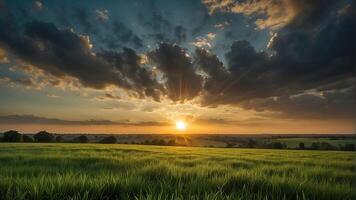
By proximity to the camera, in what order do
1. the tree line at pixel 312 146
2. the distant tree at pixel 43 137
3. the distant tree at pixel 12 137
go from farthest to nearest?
1. the distant tree at pixel 43 137
2. the distant tree at pixel 12 137
3. the tree line at pixel 312 146

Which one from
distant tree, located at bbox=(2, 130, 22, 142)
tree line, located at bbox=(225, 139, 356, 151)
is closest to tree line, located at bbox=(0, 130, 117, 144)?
distant tree, located at bbox=(2, 130, 22, 142)

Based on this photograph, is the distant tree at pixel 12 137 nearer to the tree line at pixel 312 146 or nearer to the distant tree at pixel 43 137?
the distant tree at pixel 43 137

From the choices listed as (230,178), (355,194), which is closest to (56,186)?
(230,178)

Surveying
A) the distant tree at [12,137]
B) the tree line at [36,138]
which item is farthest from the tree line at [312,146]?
the distant tree at [12,137]

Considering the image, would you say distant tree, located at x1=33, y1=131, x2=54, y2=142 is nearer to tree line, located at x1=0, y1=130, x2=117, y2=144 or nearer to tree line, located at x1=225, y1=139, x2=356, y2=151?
tree line, located at x1=0, y1=130, x2=117, y2=144

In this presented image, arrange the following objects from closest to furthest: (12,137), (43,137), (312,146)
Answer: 1. (312,146)
2. (12,137)
3. (43,137)

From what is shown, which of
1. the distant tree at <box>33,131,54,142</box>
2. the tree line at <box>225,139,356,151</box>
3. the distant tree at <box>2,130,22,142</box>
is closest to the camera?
the tree line at <box>225,139,356,151</box>

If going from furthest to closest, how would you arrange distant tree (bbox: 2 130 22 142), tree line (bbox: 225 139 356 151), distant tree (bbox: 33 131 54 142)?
distant tree (bbox: 33 131 54 142)
distant tree (bbox: 2 130 22 142)
tree line (bbox: 225 139 356 151)

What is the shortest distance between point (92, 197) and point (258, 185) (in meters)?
2.14

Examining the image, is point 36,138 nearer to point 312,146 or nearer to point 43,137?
point 43,137

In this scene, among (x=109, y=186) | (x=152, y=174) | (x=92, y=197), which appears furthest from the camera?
(x=152, y=174)

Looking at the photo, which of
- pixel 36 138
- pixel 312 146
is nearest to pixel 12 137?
pixel 36 138

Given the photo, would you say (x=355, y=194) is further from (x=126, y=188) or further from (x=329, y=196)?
(x=126, y=188)

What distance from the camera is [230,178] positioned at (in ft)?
12.6
